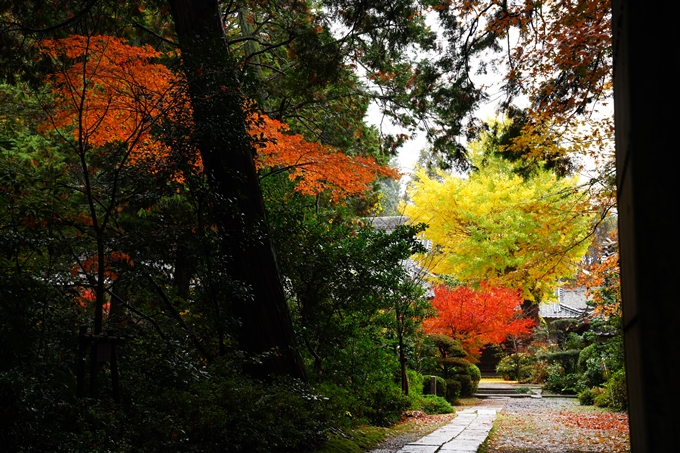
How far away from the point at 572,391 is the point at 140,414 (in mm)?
17719

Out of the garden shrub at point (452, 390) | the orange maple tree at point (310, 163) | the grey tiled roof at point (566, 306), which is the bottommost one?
the garden shrub at point (452, 390)

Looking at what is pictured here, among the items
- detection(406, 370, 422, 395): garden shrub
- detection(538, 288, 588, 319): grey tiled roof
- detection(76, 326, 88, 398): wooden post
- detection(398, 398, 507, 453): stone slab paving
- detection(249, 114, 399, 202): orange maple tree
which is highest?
detection(249, 114, 399, 202): orange maple tree

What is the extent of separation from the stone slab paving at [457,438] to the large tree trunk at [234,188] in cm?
168

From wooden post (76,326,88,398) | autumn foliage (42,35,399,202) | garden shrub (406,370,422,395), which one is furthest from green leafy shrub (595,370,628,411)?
wooden post (76,326,88,398)

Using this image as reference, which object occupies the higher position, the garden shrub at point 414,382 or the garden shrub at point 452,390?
the garden shrub at point 414,382

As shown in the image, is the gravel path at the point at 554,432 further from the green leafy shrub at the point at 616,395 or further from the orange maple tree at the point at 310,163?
the orange maple tree at the point at 310,163

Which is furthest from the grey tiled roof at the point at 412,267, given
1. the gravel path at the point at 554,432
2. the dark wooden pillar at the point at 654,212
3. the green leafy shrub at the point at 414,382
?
the dark wooden pillar at the point at 654,212

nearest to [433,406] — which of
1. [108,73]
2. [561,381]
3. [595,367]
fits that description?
[595,367]

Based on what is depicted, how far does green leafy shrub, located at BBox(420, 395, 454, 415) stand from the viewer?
12473 millimetres

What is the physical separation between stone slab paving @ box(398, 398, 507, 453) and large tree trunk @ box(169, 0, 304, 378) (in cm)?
168

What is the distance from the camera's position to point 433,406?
1270cm

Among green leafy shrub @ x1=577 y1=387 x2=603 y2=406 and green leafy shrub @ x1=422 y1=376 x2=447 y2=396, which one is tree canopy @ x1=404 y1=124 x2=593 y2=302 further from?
green leafy shrub @ x1=422 y1=376 x2=447 y2=396

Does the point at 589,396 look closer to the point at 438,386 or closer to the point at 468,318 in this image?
the point at 438,386

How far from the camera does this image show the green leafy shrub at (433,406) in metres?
12.5
